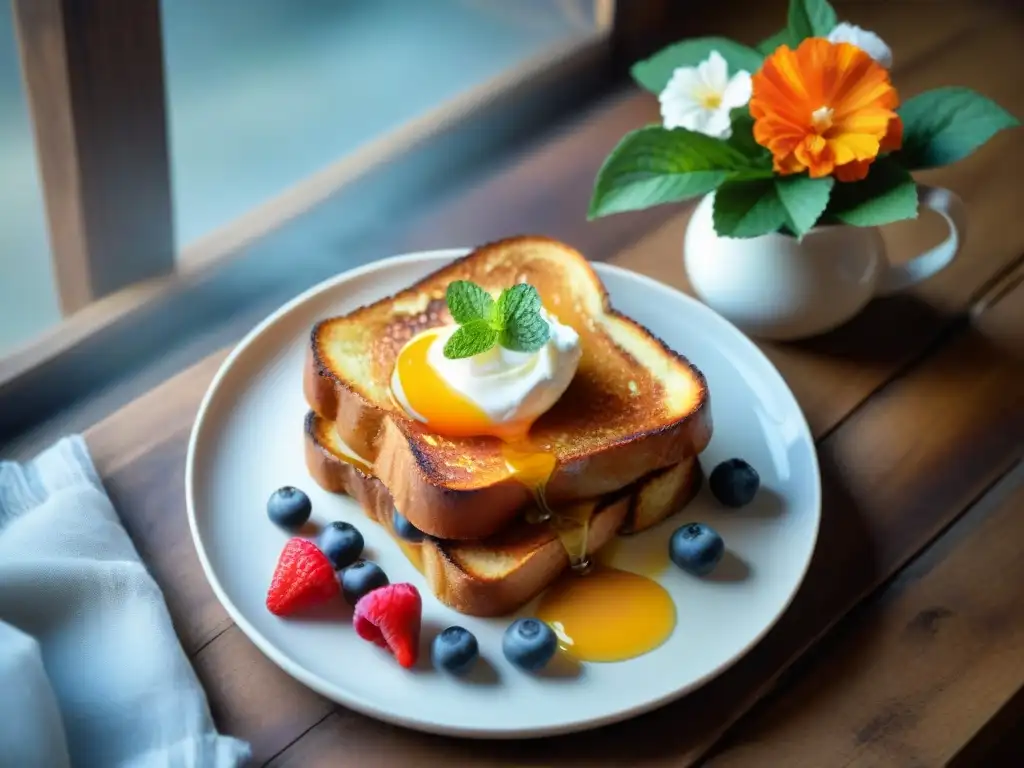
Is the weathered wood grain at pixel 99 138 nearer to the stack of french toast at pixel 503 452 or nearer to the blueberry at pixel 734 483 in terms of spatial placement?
the stack of french toast at pixel 503 452

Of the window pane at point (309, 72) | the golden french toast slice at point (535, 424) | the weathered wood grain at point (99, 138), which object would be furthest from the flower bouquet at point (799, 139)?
the window pane at point (309, 72)

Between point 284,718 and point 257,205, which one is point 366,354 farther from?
point 257,205

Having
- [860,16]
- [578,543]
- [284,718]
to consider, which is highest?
[860,16]

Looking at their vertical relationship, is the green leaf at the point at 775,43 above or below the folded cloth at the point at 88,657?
above

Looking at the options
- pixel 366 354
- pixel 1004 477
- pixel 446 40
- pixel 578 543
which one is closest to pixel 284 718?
pixel 578 543

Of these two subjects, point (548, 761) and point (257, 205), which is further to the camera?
point (257, 205)

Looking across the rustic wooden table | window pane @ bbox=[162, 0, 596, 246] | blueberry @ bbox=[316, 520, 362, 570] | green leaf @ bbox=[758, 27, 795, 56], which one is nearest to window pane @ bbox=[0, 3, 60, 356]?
window pane @ bbox=[162, 0, 596, 246]

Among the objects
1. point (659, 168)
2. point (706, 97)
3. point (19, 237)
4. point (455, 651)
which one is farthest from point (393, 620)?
point (19, 237)

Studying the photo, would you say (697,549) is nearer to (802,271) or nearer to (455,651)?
(455,651)
